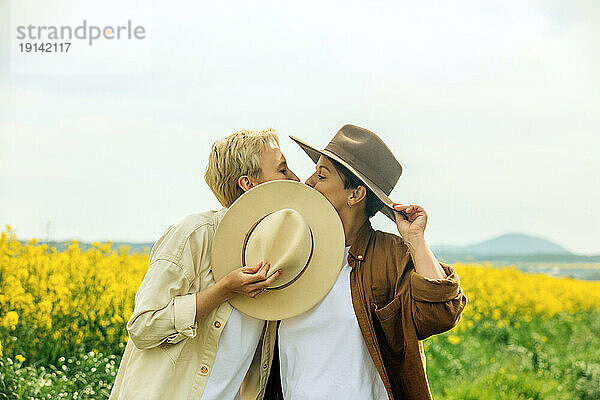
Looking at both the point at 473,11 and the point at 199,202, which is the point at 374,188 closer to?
the point at 199,202

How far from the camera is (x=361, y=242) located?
2.09m

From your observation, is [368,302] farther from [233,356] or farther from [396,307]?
[233,356]

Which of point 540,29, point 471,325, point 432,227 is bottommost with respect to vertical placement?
point 471,325

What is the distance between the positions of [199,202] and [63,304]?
1007 millimetres

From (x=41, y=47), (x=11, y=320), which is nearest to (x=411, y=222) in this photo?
(x=11, y=320)

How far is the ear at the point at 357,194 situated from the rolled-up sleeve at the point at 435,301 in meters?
0.28

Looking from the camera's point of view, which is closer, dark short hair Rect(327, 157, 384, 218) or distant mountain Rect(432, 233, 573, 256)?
dark short hair Rect(327, 157, 384, 218)

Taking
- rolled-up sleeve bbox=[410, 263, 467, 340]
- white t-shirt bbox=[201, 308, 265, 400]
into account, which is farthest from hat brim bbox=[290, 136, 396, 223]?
white t-shirt bbox=[201, 308, 265, 400]

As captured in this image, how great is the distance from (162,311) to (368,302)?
0.56m

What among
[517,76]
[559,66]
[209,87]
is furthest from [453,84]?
[209,87]

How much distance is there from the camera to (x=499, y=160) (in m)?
→ 4.75

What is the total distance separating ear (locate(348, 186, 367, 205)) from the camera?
209 centimetres

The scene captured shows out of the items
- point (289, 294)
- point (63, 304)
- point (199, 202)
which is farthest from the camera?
point (199, 202)

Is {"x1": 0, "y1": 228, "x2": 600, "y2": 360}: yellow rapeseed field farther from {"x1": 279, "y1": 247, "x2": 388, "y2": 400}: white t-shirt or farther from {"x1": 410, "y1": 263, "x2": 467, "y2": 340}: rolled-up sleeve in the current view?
{"x1": 410, "y1": 263, "x2": 467, "y2": 340}: rolled-up sleeve
